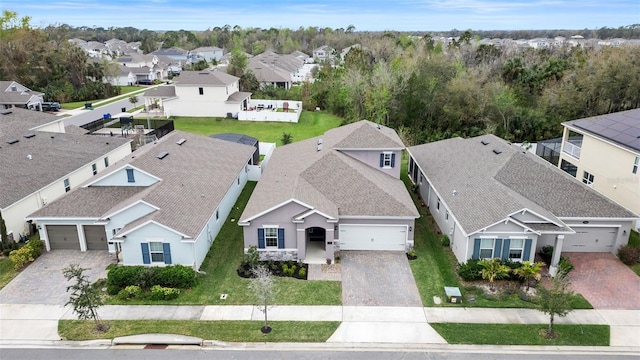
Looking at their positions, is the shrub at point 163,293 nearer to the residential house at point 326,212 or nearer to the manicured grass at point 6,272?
the residential house at point 326,212

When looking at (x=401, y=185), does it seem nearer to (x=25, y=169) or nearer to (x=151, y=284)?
(x=151, y=284)

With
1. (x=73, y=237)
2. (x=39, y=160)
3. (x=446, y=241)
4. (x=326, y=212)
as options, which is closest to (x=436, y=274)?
(x=446, y=241)

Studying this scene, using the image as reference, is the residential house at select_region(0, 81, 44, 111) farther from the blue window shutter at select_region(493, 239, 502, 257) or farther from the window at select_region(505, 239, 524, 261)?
the window at select_region(505, 239, 524, 261)

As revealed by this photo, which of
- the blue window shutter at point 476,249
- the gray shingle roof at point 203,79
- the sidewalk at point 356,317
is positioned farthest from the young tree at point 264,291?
the gray shingle roof at point 203,79

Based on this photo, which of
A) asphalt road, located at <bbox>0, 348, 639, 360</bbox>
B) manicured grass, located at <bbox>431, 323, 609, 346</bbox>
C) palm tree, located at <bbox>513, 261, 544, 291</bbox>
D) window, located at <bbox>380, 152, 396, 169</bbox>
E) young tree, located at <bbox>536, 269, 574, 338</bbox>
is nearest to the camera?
asphalt road, located at <bbox>0, 348, 639, 360</bbox>

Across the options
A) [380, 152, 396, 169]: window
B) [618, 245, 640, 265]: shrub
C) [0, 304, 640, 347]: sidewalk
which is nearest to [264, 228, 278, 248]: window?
[0, 304, 640, 347]: sidewalk

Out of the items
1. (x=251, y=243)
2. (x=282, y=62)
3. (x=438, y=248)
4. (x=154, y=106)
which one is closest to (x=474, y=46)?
(x=282, y=62)

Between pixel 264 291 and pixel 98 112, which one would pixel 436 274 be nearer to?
pixel 264 291

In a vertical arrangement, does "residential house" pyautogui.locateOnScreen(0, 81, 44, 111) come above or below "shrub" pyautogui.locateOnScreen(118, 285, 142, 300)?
above
